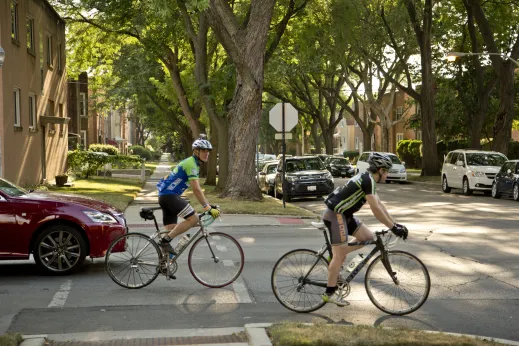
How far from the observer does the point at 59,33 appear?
33.6 meters

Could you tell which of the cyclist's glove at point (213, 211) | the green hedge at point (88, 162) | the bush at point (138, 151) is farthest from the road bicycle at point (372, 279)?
the bush at point (138, 151)

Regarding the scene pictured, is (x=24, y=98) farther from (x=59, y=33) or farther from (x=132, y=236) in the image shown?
(x=132, y=236)

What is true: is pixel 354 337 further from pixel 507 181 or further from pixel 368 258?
pixel 507 181

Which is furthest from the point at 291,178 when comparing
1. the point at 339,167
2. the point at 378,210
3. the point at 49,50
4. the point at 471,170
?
the point at 339,167

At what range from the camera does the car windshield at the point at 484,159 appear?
29211 millimetres

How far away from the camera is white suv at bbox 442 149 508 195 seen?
2834cm

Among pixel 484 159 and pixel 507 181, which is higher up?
pixel 484 159

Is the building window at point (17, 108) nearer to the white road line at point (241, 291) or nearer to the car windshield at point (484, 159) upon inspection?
the car windshield at point (484, 159)

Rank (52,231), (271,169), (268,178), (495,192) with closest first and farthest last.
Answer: (52,231), (495,192), (268,178), (271,169)

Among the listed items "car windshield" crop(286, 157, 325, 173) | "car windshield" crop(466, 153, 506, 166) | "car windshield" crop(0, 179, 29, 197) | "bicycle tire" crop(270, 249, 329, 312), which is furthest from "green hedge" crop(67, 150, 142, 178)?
"bicycle tire" crop(270, 249, 329, 312)

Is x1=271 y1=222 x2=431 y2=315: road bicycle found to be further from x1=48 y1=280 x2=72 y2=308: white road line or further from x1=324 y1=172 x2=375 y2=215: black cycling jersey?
x1=48 y1=280 x2=72 y2=308: white road line

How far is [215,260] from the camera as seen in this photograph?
894cm

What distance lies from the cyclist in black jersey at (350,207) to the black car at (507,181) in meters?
19.1

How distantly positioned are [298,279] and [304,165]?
65.5 feet
